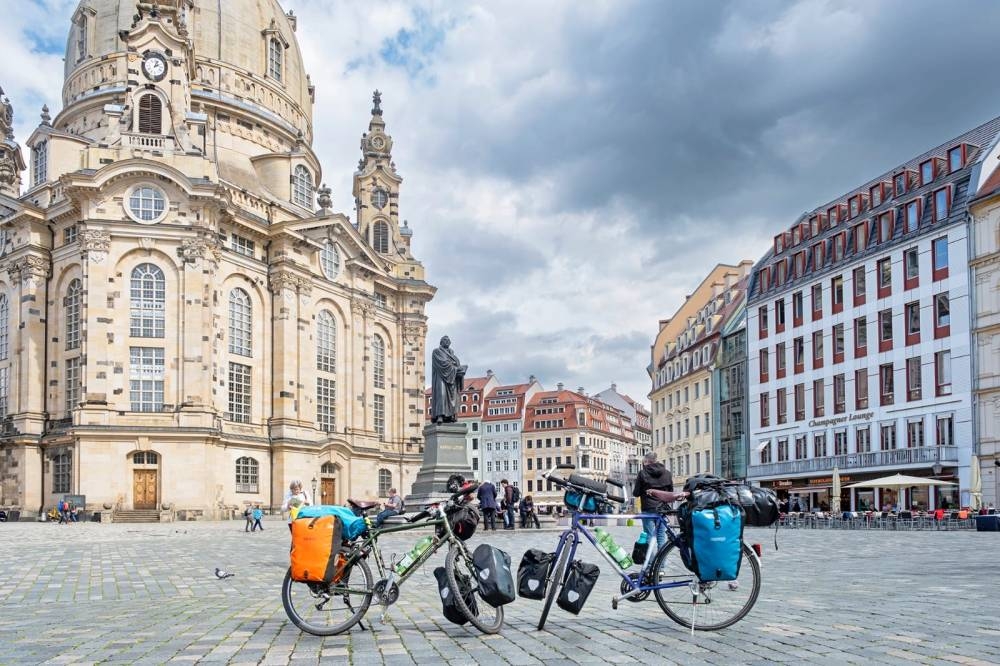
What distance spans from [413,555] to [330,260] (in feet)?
202

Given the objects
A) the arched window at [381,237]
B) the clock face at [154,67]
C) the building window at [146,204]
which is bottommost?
the building window at [146,204]

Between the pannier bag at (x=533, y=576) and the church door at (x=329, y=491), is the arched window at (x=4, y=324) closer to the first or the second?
the church door at (x=329, y=491)

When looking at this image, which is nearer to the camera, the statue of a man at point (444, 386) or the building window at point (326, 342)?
the statue of a man at point (444, 386)

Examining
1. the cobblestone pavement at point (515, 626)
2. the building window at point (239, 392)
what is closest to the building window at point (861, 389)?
the building window at point (239, 392)

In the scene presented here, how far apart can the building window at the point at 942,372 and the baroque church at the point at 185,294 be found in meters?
36.3

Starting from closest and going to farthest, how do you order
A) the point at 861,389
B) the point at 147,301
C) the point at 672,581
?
the point at 672,581, the point at 861,389, the point at 147,301

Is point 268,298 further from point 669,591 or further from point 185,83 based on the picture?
point 669,591

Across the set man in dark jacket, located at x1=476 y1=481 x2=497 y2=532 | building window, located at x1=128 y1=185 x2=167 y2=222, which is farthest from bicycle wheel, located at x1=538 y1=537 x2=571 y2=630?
building window, located at x1=128 y1=185 x2=167 y2=222

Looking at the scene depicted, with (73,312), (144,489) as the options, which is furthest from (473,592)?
(73,312)

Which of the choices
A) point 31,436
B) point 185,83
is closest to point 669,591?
point 31,436

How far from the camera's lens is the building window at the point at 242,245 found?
201ft

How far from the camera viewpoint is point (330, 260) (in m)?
69.1

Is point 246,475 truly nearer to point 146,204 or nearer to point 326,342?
point 326,342

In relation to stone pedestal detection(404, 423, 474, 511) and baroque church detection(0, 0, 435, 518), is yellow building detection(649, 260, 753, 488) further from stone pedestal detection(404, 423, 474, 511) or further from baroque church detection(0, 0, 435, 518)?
stone pedestal detection(404, 423, 474, 511)
